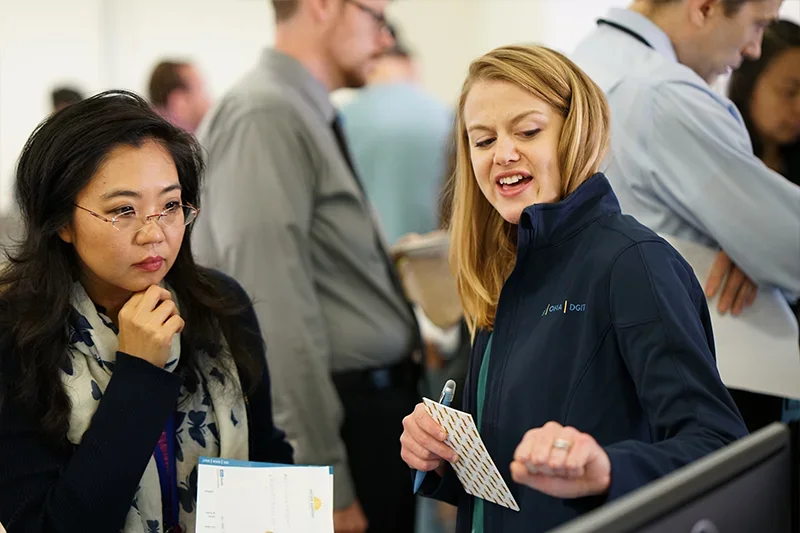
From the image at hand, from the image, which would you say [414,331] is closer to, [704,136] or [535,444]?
[704,136]

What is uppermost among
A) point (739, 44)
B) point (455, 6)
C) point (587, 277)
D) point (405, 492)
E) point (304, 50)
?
point (455, 6)

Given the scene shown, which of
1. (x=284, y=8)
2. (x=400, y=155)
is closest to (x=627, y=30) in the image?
(x=284, y=8)

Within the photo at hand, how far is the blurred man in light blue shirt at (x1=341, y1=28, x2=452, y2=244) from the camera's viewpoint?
15.9 feet

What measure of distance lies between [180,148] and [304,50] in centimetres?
124

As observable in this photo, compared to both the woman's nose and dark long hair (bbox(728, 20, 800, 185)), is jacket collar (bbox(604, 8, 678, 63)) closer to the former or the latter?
dark long hair (bbox(728, 20, 800, 185))

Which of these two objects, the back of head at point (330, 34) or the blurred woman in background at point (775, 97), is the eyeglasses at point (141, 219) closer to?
the back of head at point (330, 34)

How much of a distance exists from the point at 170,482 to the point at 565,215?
0.78 metres

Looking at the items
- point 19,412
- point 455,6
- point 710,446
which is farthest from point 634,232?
point 455,6

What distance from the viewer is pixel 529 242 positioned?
1435 mm

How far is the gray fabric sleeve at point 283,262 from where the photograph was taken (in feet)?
8.24

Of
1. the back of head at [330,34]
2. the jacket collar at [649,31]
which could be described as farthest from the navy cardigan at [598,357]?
the back of head at [330,34]

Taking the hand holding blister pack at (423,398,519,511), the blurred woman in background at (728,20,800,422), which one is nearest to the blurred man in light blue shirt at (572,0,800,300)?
the blurred woman in background at (728,20,800,422)

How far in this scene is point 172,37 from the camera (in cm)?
657

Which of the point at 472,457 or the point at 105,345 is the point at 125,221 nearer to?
the point at 105,345
